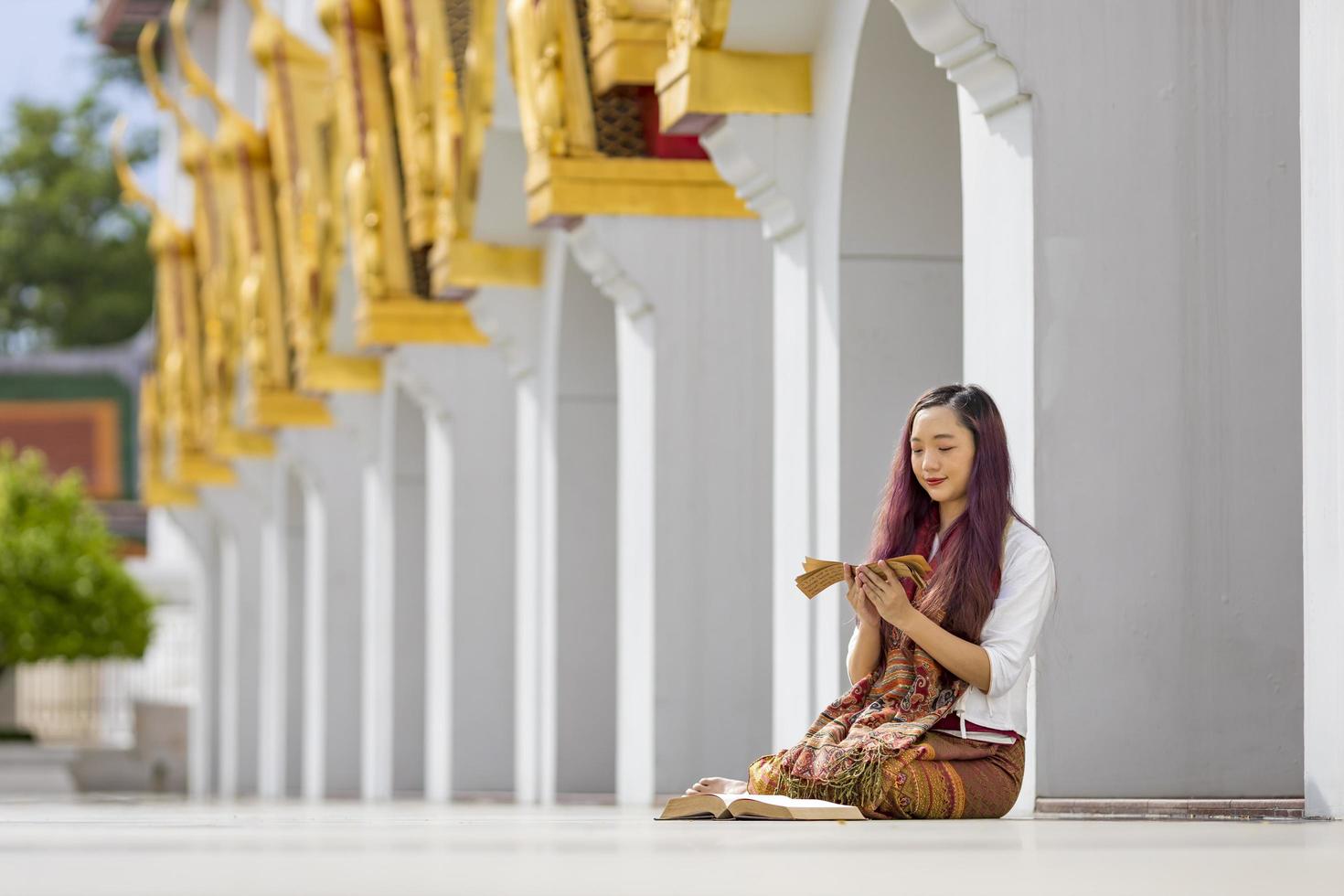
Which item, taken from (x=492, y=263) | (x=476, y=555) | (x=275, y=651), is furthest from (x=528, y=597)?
(x=275, y=651)

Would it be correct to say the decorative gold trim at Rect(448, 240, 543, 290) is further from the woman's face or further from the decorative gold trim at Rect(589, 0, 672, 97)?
the woman's face

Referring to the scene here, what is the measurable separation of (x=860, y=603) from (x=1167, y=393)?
1.43 metres

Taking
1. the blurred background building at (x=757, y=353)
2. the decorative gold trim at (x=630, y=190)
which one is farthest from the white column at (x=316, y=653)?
the decorative gold trim at (x=630, y=190)

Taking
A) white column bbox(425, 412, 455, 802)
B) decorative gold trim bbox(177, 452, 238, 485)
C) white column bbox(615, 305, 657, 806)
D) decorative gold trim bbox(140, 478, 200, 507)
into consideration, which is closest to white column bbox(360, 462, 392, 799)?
white column bbox(425, 412, 455, 802)

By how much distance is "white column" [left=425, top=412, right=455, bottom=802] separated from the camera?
50.9 ft

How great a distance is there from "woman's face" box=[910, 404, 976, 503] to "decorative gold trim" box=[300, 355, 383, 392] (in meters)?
12.2

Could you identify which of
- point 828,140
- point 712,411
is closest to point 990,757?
point 828,140

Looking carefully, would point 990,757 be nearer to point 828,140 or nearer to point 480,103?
point 828,140

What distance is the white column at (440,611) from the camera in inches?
610

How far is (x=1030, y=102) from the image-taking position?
6.93 metres

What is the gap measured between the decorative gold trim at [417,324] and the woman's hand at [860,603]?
30.1 feet

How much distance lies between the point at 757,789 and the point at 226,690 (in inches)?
829

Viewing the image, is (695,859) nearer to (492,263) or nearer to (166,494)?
(492,263)

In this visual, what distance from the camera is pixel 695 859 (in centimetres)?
457
